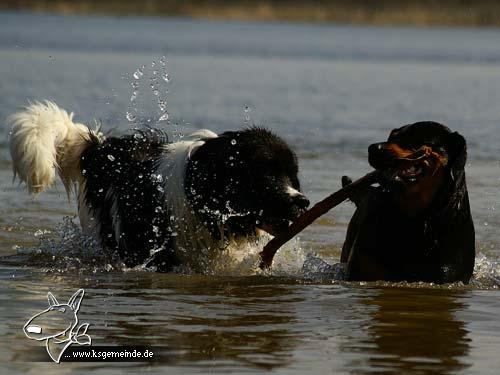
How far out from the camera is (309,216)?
697cm

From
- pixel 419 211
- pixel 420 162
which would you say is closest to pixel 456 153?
pixel 420 162

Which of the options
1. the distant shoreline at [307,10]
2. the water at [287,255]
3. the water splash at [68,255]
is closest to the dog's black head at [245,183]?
the water at [287,255]

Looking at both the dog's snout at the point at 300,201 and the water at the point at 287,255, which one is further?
the dog's snout at the point at 300,201

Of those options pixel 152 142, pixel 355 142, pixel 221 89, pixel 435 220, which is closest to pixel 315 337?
pixel 435 220

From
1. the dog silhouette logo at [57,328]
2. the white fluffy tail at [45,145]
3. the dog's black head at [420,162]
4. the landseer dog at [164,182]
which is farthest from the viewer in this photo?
the white fluffy tail at [45,145]

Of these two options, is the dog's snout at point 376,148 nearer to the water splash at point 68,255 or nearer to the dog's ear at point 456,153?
the dog's ear at point 456,153

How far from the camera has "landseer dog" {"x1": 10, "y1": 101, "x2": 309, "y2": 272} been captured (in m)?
7.10

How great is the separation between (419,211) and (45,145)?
268cm

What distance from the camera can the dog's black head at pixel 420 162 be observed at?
680 centimetres

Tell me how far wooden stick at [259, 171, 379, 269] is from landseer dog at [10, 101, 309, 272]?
8 cm

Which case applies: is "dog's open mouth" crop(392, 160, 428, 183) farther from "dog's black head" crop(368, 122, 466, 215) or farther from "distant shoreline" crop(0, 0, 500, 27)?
"distant shoreline" crop(0, 0, 500, 27)

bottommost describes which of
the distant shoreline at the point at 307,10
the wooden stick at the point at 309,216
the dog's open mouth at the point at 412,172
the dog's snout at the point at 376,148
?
the distant shoreline at the point at 307,10

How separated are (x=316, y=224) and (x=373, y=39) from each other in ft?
108

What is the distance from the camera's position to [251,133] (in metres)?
7.16
